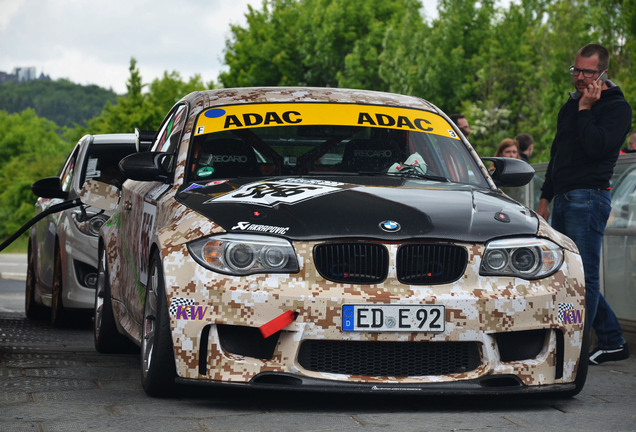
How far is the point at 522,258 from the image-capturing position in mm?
5270

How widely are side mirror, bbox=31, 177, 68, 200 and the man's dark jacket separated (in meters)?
4.36

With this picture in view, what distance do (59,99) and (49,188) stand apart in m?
164

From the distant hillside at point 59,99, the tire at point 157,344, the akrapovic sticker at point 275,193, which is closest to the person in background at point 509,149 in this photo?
the akrapovic sticker at point 275,193

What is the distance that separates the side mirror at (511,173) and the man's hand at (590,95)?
2.83ft

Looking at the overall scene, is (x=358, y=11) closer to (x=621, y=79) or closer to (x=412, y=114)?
(x=621, y=79)

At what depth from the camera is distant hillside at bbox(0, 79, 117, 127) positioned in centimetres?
16312

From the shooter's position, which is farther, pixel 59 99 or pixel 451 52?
pixel 59 99

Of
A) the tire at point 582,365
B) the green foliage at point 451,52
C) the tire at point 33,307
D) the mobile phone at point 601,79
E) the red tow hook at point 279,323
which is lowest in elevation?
the tire at point 33,307

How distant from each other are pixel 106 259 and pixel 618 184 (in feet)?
13.3

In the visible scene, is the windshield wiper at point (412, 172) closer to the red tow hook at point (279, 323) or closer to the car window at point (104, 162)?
the red tow hook at point (279, 323)

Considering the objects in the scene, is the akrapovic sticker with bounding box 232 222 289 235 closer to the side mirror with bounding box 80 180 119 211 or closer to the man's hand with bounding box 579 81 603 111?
the man's hand with bounding box 579 81 603 111

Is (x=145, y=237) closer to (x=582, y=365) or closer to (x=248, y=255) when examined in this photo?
(x=248, y=255)

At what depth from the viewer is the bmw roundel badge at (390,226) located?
511 centimetres

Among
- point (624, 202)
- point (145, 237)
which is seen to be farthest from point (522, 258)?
point (624, 202)
